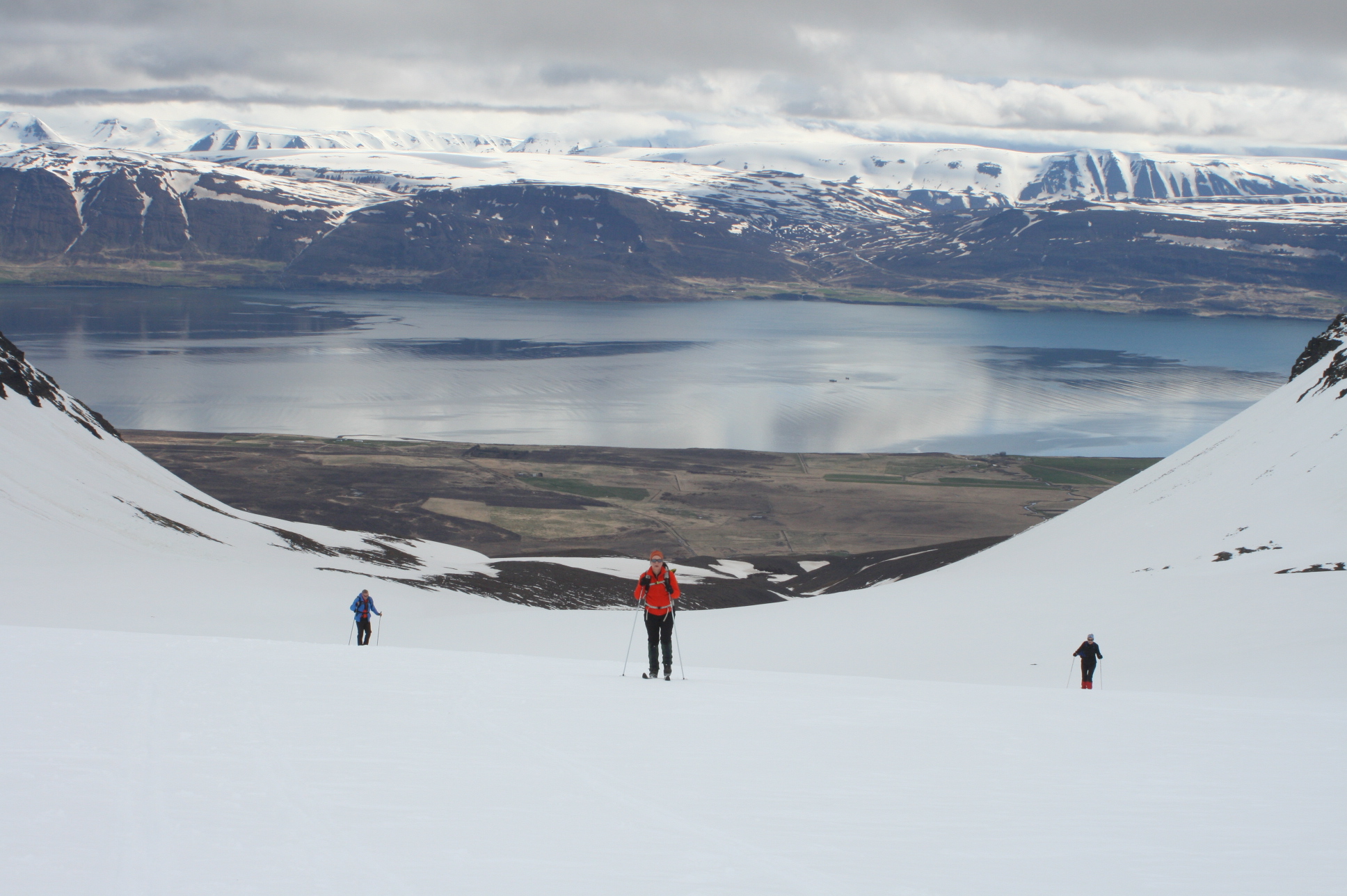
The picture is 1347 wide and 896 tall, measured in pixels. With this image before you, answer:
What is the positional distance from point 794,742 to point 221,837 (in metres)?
6.13

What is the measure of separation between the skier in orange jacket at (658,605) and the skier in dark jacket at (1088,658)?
8386 mm

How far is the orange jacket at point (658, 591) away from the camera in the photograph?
596 inches

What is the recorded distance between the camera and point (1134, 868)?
785 cm

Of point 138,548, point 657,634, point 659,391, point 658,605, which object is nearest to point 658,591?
point 658,605

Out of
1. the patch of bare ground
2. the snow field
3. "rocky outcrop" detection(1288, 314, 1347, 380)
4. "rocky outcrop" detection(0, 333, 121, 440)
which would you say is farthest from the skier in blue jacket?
"rocky outcrop" detection(1288, 314, 1347, 380)

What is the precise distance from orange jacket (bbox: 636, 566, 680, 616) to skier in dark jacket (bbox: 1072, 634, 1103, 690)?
8.56 metres

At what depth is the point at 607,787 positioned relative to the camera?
9.27 m

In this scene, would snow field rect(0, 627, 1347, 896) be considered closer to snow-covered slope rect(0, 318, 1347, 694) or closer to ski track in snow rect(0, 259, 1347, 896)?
ski track in snow rect(0, 259, 1347, 896)

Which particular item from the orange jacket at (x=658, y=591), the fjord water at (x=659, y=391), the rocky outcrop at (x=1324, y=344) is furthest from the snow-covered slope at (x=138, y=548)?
the fjord water at (x=659, y=391)

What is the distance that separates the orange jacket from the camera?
15148mm

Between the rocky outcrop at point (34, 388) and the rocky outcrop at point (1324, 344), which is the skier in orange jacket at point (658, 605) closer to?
Result: the rocky outcrop at point (34, 388)

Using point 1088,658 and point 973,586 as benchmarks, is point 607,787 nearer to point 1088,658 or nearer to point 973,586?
point 1088,658

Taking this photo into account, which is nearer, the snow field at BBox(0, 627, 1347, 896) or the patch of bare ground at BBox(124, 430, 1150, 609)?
the snow field at BBox(0, 627, 1347, 896)

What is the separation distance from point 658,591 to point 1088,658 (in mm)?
9059
